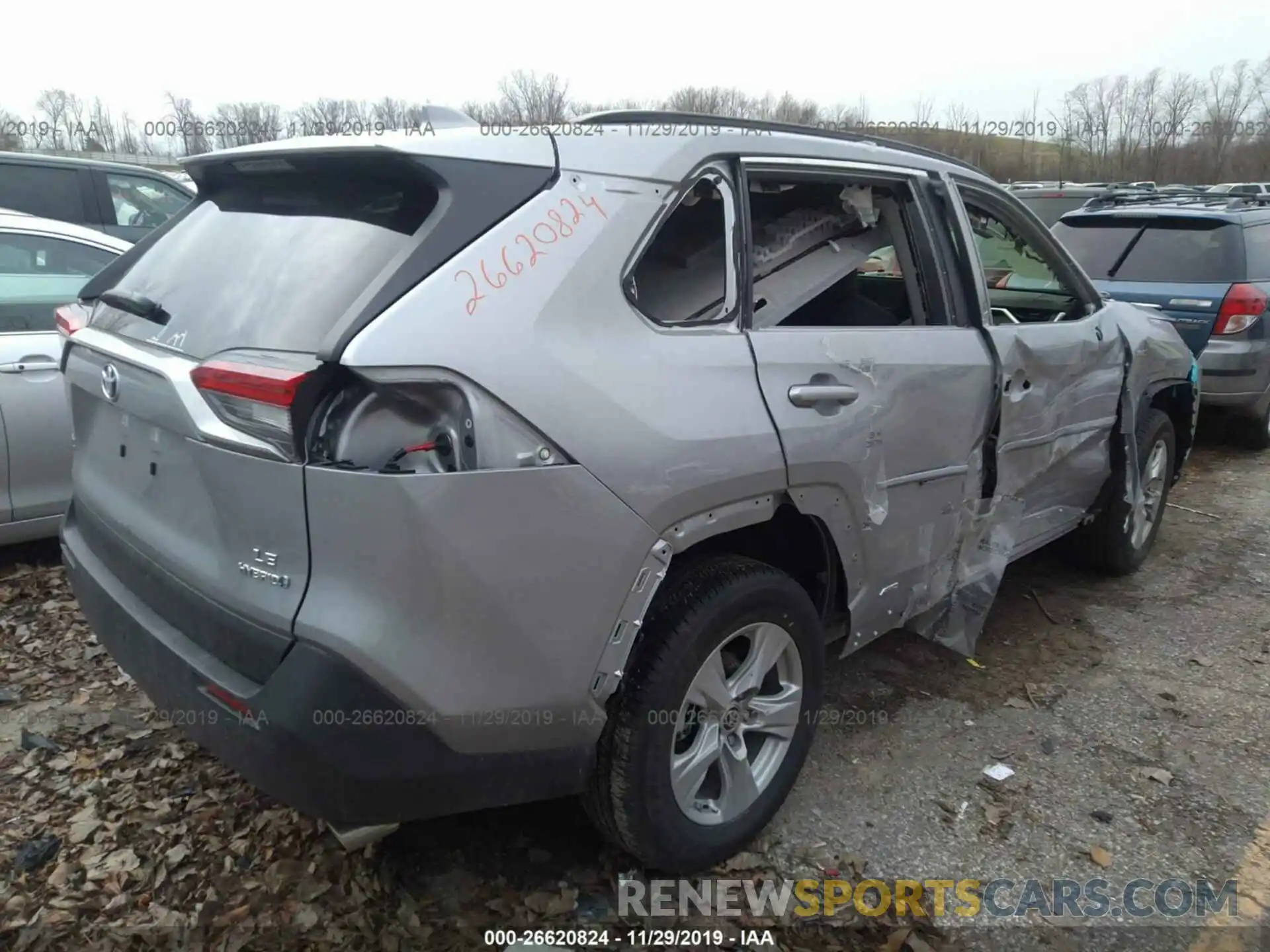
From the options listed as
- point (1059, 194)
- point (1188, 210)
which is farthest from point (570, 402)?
point (1059, 194)

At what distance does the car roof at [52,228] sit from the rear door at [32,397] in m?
0.13

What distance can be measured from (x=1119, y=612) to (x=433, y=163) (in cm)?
382

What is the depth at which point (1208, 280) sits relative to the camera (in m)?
6.74

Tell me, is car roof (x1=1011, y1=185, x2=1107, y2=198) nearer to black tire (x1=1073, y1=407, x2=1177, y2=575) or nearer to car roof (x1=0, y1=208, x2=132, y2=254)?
black tire (x1=1073, y1=407, x2=1177, y2=575)

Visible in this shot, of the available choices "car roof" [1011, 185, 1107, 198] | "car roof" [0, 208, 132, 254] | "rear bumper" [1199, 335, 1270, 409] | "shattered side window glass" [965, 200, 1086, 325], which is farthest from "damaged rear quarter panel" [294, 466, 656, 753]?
"car roof" [1011, 185, 1107, 198]

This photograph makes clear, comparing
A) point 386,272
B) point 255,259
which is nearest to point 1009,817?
point 386,272

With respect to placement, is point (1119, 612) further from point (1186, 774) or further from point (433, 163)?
point (433, 163)

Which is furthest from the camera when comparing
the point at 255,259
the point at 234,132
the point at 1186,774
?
the point at 234,132

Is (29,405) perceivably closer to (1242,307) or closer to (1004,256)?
(1004,256)

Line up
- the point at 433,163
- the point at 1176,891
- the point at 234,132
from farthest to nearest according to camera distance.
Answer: the point at 234,132, the point at 1176,891, the point at 433,163

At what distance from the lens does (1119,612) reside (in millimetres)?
4320

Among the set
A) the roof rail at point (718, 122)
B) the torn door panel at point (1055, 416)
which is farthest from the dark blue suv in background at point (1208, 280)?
the roof rail at point (718, 122)

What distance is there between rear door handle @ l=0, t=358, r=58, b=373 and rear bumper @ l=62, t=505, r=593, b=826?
2.38m

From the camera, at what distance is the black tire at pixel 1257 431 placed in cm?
710
